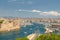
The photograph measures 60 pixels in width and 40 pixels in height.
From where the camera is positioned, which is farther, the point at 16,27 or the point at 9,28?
the point at 16,27

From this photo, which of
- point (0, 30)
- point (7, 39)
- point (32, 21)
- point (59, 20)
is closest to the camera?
point (7, 39)

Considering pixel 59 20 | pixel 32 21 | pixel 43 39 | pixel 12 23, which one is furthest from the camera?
pixel 32 21

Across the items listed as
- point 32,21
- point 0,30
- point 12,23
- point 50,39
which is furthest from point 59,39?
point 32,21

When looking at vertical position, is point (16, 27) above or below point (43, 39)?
below

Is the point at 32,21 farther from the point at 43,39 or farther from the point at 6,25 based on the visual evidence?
the point at 43,39

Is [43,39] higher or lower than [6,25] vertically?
higher

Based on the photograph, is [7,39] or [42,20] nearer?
[7,39]

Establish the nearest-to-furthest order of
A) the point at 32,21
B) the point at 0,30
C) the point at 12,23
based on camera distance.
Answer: the point at 0,30 < the point at 12,23 < the point at 32,21

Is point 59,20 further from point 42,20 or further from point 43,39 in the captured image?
point 43,39

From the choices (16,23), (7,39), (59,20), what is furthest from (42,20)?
(7,39)
